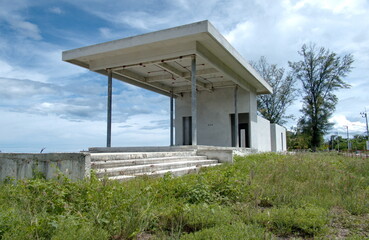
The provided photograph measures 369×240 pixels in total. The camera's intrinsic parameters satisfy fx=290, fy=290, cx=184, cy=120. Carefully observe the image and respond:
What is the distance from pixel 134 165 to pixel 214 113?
11.8 m

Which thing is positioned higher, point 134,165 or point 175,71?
point 175,71

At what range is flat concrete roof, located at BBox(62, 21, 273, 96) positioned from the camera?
10.7 metres

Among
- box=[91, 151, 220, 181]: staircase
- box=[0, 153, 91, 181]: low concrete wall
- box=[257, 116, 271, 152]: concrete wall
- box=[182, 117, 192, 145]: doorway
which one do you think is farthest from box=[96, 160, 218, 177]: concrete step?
box=[257, 116, 271, 152]: concrete wall

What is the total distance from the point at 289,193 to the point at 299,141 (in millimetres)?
25543

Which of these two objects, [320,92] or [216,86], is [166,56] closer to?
[216,86]

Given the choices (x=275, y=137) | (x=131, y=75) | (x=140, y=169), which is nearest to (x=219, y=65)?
(x=131, y=75)

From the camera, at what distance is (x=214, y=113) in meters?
18.5

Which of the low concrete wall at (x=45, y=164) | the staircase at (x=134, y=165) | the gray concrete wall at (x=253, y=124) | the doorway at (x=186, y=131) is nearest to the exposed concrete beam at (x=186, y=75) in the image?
the doorway at (x=186, y=131)

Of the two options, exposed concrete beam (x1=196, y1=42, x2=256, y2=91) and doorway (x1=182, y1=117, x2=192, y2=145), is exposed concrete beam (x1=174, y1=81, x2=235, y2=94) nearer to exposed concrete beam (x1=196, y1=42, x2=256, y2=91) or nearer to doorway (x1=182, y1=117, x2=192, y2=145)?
exposed concrete beam (x1=196, y1=42, x2=256, y2=91)

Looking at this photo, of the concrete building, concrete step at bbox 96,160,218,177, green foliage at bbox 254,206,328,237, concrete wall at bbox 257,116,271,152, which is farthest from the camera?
concrete wall at bbox 257,116,271,152

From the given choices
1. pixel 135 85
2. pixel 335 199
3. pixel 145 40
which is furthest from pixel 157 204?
Result: pixel 135 85

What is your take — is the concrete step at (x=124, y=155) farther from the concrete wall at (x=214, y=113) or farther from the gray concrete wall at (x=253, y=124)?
the gray concrete wall at (x=253, y=124)

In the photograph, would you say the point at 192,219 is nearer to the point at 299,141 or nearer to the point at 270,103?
the point at 299,141

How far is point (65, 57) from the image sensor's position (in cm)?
1277
